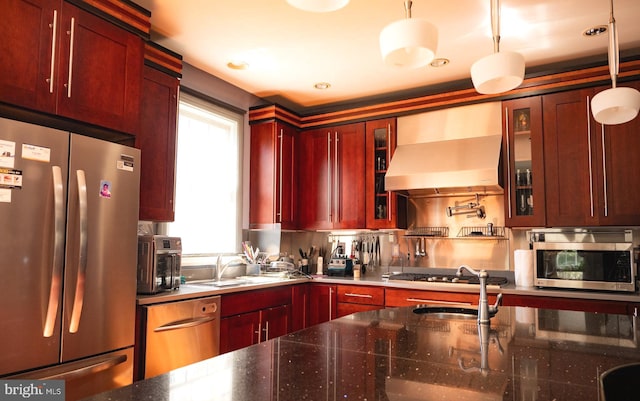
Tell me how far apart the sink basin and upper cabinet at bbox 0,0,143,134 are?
190 centimetres

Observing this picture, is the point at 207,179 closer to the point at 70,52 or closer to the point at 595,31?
the point at 70,52

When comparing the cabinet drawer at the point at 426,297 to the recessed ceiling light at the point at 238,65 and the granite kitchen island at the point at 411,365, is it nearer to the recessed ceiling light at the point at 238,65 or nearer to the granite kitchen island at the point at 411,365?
the granite kitchen island at the point at 411,365

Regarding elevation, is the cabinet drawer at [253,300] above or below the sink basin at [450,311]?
below

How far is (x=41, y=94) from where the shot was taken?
208cm

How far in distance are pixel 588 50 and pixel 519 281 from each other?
1.82 m

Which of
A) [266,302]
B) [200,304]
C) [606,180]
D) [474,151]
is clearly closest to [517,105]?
[474,151]

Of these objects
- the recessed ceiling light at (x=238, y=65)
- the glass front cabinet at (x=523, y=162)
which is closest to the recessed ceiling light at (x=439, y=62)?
the glass front cabinet at (x=523, y=162)

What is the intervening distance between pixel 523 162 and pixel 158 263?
9.25 ft

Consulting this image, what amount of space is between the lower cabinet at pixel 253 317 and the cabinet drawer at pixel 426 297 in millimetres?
861

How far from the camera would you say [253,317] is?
10.8 ft

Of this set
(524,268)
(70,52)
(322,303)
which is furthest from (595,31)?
(70,52)

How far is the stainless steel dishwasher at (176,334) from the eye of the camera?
8.12 feet

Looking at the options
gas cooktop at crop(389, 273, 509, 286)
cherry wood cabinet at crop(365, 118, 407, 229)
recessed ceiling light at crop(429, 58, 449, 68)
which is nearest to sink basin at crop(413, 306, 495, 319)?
gas cooktop at crop(389, 273, 509, 286)

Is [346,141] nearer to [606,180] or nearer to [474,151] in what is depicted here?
[474,151]
